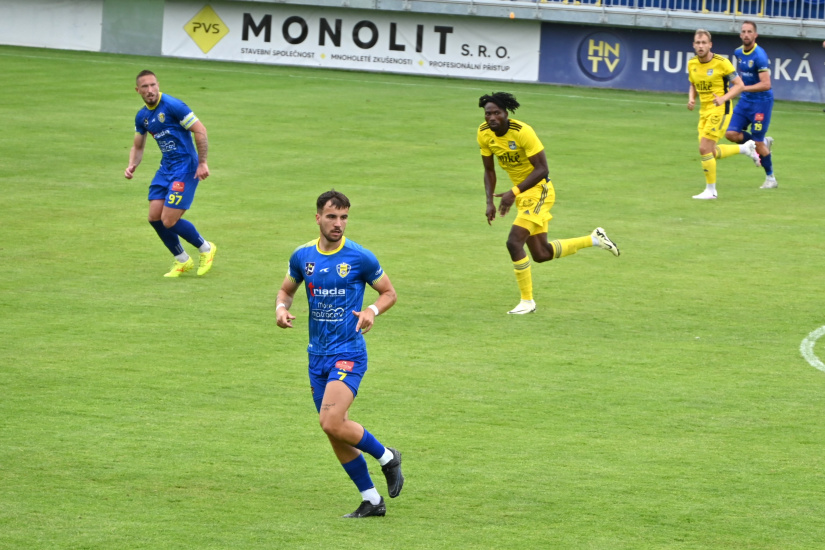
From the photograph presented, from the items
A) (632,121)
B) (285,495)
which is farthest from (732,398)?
(632,121)

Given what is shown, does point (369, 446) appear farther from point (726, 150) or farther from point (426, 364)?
point (726, 150)

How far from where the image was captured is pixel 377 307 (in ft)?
24.1

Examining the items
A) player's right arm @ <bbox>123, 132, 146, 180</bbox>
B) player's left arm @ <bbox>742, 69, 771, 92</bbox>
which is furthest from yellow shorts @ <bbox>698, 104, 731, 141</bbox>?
player's right arm @ <bbox>123, 132, 146, 180</bbox>

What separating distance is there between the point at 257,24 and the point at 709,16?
46.4 ft

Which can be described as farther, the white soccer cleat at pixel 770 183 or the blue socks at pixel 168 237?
the white soccer cleat at pixel 770 183

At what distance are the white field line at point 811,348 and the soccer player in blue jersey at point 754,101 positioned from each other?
8484 mm

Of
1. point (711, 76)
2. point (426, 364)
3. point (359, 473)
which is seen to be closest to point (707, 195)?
point (711, 76)

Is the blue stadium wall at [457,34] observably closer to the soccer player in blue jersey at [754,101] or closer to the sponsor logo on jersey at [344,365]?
the soccer player in blue jersey at [754,101]

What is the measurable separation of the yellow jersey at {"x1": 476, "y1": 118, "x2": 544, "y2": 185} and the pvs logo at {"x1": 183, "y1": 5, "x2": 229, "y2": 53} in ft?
88.4

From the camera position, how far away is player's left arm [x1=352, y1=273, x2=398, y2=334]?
7.12m

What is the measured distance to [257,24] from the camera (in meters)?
37.9

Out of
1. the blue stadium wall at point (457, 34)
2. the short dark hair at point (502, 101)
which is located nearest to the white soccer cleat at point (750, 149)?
the short dark hair at point (502, 101)

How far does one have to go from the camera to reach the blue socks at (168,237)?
45.9 ft

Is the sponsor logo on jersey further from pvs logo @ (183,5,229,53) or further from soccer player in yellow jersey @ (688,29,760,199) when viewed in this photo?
pvs logo @ (183,5,229,53)
